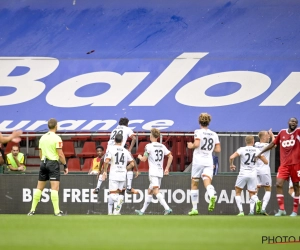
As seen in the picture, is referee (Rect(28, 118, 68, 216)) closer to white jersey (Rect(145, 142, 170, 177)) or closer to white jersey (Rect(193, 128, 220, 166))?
white jersey (Rect(145, 142, 170, 177))

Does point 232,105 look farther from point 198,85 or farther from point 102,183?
point 102,183

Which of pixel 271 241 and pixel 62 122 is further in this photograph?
pixel 62 122

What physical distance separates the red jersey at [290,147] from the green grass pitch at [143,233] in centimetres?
204

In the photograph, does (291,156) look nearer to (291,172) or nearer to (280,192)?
(291,172)

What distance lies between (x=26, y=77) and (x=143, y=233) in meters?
11.6

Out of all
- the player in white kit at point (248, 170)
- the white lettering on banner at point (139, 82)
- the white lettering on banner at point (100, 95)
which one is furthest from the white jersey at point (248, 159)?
the white lettering on banner at point (100, 95)

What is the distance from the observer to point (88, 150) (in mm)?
25656

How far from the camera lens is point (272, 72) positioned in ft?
78.2

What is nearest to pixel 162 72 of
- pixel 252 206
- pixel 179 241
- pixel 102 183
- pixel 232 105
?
pixel 232 105

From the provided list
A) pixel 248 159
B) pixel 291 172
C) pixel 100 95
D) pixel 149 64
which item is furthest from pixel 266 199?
pixel 100 95

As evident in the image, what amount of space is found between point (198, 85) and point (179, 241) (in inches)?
475

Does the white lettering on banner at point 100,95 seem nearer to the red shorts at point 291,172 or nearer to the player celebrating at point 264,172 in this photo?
the player celebrating at point 264,172

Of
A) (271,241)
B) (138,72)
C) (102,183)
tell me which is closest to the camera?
(271,241)

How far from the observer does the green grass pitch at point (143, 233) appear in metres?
11.5
